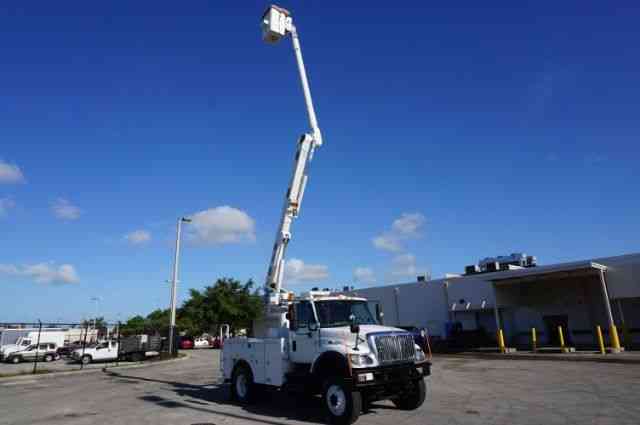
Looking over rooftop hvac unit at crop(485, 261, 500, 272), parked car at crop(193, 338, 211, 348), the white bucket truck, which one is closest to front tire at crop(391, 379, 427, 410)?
the white bucket truck

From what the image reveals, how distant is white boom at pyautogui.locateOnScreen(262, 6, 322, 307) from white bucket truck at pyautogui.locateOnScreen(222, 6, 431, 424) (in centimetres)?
3

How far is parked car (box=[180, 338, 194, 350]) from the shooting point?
51.6m

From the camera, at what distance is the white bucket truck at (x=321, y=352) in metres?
9.44

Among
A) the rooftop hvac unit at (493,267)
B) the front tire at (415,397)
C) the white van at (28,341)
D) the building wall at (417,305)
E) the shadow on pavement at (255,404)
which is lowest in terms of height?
the shadow on pavement at (255,404)

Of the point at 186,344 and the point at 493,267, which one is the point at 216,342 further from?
the point at 493,267

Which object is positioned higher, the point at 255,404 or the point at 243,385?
the point at 243,385

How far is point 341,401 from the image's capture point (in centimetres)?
933

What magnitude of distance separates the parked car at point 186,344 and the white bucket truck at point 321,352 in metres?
41.1

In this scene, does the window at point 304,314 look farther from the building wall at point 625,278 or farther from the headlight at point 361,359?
the building wall at point 625,278

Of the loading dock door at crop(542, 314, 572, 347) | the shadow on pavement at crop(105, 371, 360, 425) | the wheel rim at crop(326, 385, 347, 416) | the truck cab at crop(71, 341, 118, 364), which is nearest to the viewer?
the wheel rim at crop(326, 385, 347, 416)

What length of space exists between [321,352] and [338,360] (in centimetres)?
58

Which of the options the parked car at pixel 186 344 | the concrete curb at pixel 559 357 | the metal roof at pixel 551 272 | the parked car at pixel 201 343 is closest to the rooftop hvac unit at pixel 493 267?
the metal roof at pixel 551 272

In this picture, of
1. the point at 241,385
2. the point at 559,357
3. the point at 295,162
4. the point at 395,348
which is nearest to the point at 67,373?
the point at 241,385

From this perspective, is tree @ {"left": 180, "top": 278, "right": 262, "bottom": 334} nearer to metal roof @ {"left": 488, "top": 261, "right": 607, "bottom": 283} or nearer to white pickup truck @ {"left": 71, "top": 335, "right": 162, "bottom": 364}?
white pickup truck @ {"left": 71, "top": 335, "right": 162, "bottom": 364}
